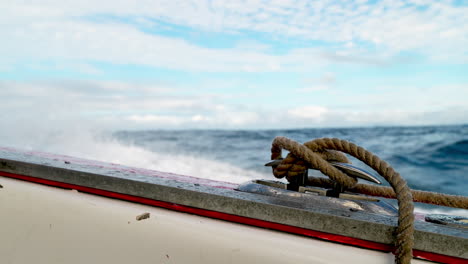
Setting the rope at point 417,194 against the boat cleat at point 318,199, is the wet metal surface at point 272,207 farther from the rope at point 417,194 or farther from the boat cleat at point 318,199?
the rope at point 417,194

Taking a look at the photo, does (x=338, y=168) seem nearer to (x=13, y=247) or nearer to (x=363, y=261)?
(x=363, y=261)

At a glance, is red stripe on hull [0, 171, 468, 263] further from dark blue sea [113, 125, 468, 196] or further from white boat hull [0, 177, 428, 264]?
dark blue sea [113, 125, 468, 196]

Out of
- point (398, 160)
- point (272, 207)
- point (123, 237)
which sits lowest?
point (123, 237)

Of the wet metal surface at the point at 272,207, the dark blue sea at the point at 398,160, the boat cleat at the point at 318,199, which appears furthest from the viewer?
the dark blue sea at the point at 398,160

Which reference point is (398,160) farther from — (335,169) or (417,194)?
(335,169)

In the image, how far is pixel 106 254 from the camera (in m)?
0.94

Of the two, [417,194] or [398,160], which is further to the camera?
[398,160]

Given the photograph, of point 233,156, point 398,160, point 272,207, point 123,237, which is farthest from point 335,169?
point 233,156

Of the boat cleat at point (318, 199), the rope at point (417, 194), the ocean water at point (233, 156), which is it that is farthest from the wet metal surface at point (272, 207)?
the ocean water at point (233, 156)

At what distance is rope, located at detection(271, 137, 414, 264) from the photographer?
2.44ft

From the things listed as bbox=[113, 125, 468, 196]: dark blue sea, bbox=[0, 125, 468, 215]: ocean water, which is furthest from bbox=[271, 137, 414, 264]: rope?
bbox=[113, 125, 468, 196]: dark blue sea

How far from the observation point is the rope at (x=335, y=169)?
2.44ft

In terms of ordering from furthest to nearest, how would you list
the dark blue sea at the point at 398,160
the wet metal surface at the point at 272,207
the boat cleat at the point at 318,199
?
the dark blue sea at the point at 398,160 → the boat cleat at the point at 318,199 → the wet metal surface at the point at 272,207

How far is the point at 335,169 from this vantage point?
3.16 feet
